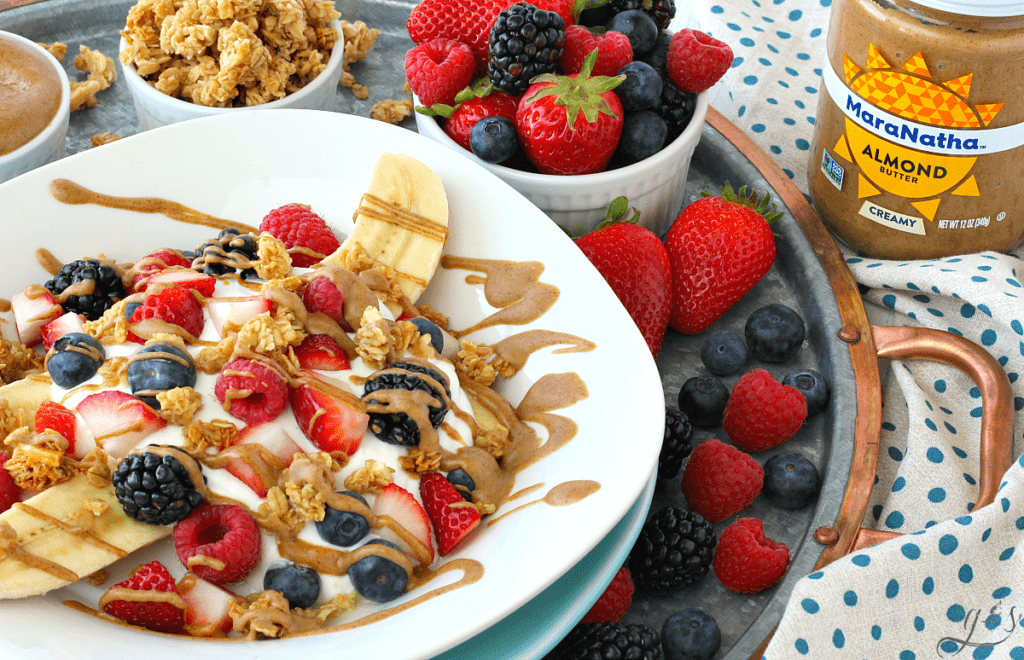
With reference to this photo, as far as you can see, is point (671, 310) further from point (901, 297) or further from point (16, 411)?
point (16, 411)

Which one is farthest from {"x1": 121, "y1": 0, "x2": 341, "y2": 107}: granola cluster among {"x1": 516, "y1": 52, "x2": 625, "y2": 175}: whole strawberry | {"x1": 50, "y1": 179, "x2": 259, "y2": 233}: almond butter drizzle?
{"x1": 516, "y1": 52, "x2": 625, "y2": 175}: whole strawberry

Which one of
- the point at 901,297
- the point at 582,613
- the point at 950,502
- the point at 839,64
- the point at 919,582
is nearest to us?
the point at 582,613

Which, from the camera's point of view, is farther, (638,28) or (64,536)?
(638,28)

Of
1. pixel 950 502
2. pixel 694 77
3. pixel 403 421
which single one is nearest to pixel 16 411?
pixel 403 421

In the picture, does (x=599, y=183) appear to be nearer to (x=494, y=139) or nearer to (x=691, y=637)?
(x=494, y=139)

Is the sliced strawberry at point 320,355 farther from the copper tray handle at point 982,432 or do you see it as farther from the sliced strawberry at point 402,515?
the copper tray handle at point 982,432

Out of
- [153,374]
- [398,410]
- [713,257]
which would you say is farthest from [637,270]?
[153,374]
